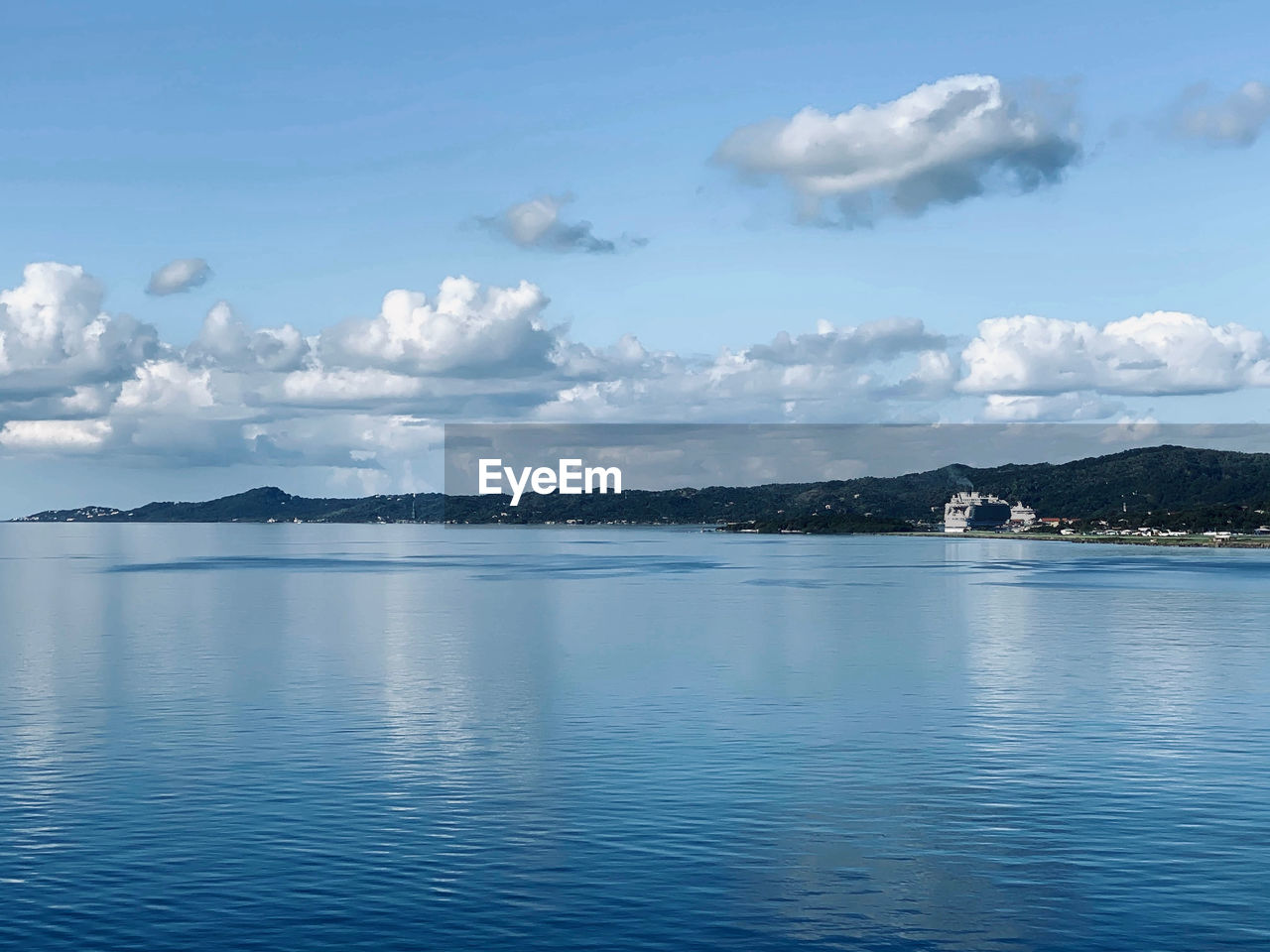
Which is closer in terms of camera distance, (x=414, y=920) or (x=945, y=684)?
(x=414, y=920)

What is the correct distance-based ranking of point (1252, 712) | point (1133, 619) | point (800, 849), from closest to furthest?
1. point (800, 849)
2. point (1252, 712)
3. point (1133, 619)

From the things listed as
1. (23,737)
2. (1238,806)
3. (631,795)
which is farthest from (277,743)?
(1238,806)

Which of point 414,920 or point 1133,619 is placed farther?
point 1133,619

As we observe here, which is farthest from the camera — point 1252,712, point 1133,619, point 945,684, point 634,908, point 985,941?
point 1133,619

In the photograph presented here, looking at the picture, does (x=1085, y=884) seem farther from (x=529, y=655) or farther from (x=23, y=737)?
(x=529, y=655)

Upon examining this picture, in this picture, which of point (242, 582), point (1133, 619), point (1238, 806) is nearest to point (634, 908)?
point (1238, 806)

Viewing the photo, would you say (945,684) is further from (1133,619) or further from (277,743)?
(1133,619)
